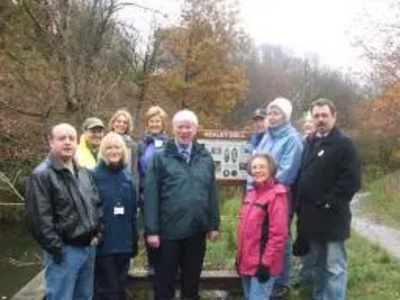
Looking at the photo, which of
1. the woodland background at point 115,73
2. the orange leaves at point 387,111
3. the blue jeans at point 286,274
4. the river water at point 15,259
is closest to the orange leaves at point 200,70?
the woodland background at point 115,73

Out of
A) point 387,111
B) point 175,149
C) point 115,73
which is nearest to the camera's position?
point 175,149

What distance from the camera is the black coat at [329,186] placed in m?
6.18

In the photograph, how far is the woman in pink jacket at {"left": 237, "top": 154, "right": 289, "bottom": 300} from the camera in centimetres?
589

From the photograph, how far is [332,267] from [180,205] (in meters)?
1.55

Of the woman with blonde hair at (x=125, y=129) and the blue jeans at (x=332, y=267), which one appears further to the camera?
the woman with blonde hair at (x=125, y=129)

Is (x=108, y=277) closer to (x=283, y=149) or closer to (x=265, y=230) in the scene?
(x=265, y=230)

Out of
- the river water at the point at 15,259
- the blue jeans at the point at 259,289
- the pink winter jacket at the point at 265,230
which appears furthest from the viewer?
the river water at the point at 15,259

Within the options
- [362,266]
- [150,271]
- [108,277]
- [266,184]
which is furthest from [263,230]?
[362,266]

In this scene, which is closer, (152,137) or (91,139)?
(91,139)

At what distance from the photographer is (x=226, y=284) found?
7.30m

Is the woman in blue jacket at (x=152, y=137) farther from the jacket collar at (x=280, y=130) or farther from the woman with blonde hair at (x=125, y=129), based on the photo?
the jacket collar at (x=280, y=130)

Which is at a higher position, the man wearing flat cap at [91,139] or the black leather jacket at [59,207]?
the man wearing flat cap at [91,139]

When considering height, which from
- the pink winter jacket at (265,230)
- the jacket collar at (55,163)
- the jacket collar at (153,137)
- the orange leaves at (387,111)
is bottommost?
the pink winter jacket at (265,230)

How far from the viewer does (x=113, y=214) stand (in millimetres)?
6199
